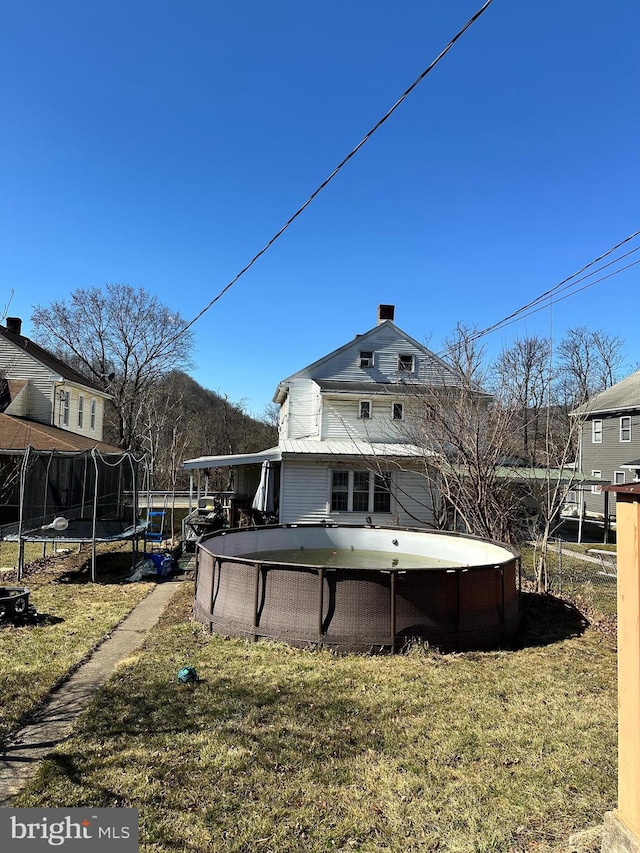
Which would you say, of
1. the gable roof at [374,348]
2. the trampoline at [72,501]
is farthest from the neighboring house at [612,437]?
the trampoline at [72,501]

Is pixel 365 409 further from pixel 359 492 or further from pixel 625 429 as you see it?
pixel 625 429

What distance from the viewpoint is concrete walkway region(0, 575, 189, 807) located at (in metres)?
4.21

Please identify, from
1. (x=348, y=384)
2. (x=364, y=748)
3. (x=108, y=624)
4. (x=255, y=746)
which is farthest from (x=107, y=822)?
(x=348, y=384)

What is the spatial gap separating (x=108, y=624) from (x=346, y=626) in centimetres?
404

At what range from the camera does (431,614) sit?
729 centimetres

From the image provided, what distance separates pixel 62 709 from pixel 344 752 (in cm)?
302

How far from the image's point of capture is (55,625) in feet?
27.1

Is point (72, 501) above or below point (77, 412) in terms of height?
below

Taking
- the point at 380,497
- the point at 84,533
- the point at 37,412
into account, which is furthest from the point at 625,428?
the point at 37,412

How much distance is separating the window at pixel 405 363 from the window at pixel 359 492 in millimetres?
5045

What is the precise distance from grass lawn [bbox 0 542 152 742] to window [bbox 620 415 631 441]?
2545 centimetres

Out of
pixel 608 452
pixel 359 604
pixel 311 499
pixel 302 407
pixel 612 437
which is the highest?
pixel 302 407

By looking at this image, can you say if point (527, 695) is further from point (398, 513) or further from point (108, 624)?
point (398, 513)

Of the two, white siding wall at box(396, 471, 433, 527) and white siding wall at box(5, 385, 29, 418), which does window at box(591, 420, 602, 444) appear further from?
white siding wall at box(5, 385, 29, 418)
